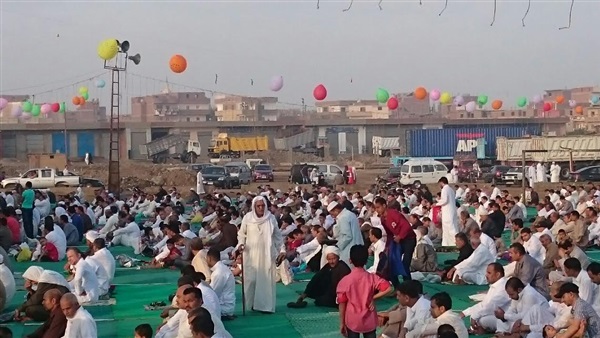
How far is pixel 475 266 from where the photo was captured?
43.0ft

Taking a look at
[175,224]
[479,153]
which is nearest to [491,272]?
[175,224]

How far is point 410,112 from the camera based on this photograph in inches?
5020

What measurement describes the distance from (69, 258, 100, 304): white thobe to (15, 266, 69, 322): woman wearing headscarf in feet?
2.53

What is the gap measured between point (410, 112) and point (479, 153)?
253ft

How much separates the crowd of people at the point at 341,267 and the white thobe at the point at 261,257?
13mm

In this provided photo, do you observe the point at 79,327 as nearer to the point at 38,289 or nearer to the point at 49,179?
the point at 38,289

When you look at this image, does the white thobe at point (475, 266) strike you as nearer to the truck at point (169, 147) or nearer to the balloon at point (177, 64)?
the balloon at point (177, 64)

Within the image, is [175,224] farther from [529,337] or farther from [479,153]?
[479,153]

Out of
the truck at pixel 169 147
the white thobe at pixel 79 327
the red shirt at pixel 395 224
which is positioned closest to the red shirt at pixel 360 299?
the white thobe at pixel 79 327

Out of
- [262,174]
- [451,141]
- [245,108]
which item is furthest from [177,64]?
[245,108]

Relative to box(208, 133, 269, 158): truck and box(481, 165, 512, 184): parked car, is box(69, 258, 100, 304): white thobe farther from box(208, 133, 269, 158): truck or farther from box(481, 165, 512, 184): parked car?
box(208, 133, 269, 158): truck

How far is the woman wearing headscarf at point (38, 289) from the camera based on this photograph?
1032 centimetres

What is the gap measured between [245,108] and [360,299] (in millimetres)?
100998

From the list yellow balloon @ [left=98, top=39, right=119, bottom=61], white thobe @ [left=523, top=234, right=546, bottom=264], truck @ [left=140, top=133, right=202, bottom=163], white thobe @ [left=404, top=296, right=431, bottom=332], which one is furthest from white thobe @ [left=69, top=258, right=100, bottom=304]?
truck @ [left=140, top=133, right=202, bottom=163]
